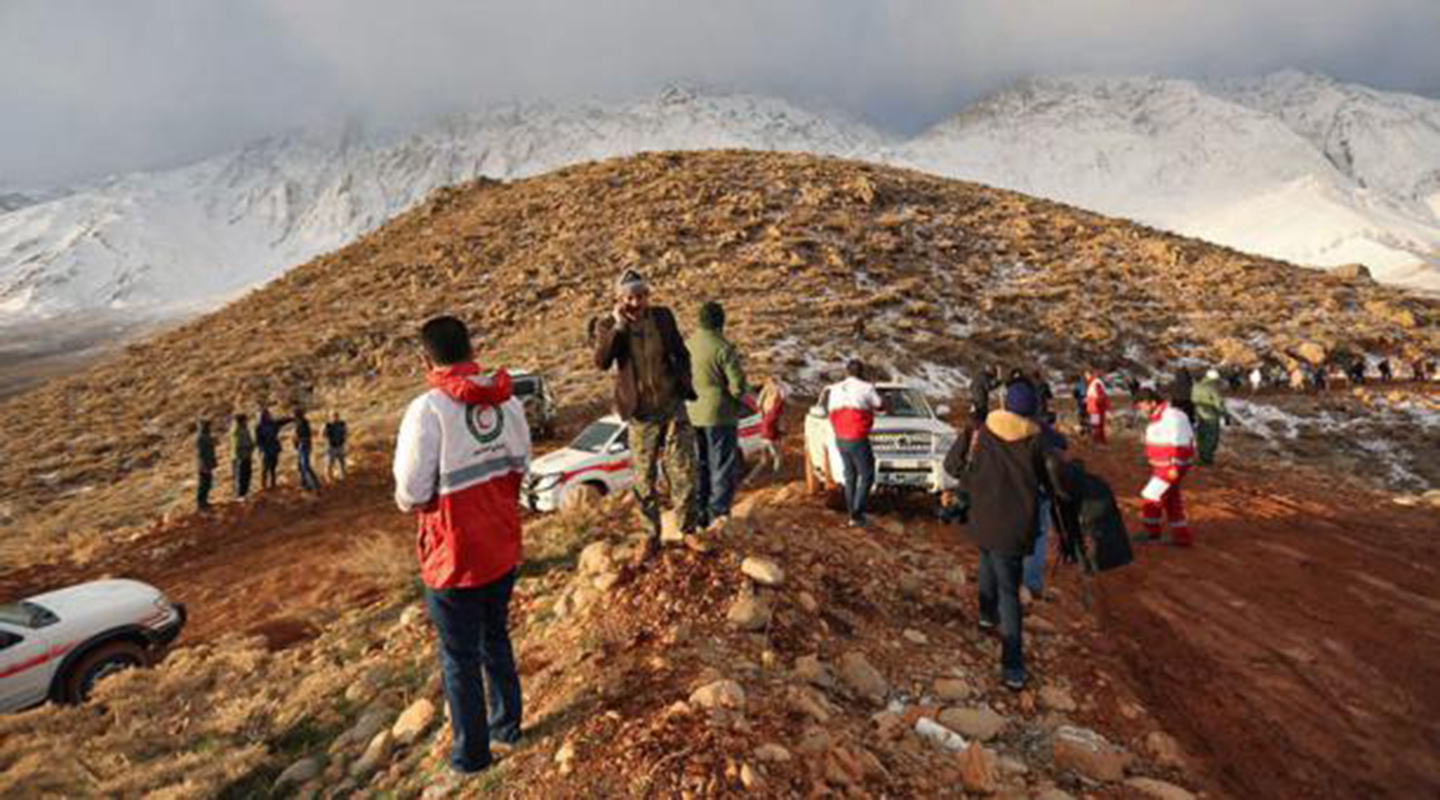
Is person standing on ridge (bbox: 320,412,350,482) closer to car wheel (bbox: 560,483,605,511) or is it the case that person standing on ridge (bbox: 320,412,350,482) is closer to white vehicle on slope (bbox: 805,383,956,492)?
car wheel (bbox: 560,483,605,511)

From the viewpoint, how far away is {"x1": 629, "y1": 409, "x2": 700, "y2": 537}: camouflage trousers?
500cm

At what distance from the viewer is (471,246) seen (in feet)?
133

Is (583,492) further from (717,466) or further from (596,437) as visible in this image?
(717,466)

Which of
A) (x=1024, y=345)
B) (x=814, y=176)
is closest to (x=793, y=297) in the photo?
(x=1024, y=345)

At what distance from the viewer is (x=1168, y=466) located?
25.2 feet

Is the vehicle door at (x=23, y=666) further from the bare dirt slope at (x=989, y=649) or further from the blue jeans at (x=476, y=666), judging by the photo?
the blue jeans at (x=476, y=666)

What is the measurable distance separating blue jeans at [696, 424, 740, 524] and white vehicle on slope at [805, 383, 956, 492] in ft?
6.41

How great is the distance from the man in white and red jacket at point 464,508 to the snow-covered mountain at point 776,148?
121594mm

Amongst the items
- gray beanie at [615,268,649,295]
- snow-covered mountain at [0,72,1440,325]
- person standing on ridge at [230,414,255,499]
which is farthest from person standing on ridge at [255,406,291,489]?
snow-covered mountain at [0,72,1440,325]

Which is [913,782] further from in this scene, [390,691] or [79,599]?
[79,599]

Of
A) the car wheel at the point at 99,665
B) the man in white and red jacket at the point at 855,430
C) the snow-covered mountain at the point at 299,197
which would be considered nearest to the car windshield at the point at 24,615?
the car wheel at the point at 99,665

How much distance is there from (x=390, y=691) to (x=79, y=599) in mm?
5184

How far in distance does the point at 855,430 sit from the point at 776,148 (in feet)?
408

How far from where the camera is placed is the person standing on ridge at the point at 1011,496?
14.9ft
